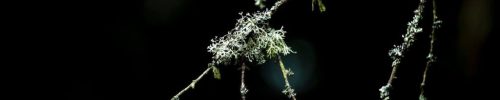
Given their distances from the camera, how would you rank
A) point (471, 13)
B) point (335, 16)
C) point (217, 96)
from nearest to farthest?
point (471, 13) → point (335, 16) → point (217, 96)

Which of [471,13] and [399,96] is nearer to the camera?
[471,13]

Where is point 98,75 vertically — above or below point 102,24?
below

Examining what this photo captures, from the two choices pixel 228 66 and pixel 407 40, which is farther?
pixel 228 66

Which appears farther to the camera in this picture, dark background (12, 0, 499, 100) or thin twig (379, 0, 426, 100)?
dark background (12, 0, 499, 100)

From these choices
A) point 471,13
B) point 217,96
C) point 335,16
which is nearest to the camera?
point 471,13

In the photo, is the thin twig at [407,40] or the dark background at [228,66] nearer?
the thin twig at [407,40]

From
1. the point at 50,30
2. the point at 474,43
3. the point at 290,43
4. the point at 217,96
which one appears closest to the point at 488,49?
the point at 474,43

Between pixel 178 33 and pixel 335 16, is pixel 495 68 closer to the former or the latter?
pixel 335 16
